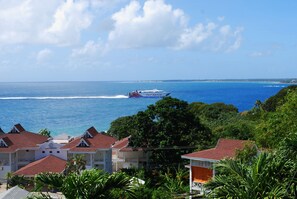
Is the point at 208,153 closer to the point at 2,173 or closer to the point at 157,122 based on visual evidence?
the point at 157,122

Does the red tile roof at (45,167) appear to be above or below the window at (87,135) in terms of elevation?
below

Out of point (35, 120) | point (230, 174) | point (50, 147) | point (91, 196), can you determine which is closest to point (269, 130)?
point (230, 174)

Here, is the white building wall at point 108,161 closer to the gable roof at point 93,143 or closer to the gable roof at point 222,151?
the gable roof at point 93,143

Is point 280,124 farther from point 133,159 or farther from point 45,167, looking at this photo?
point 45,167

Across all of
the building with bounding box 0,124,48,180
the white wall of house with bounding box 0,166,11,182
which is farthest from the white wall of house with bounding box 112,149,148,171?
the white wall of house with bounding box 0,166,11,182

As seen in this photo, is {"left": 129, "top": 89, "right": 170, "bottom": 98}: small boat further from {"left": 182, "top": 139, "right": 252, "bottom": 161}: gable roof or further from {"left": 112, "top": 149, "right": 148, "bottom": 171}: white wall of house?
{"left": 182, "top": 139, "right": 252, "bottom": 161}: gable roof

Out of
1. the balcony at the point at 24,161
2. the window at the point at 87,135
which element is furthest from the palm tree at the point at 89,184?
the balcony at the point at 24,161
